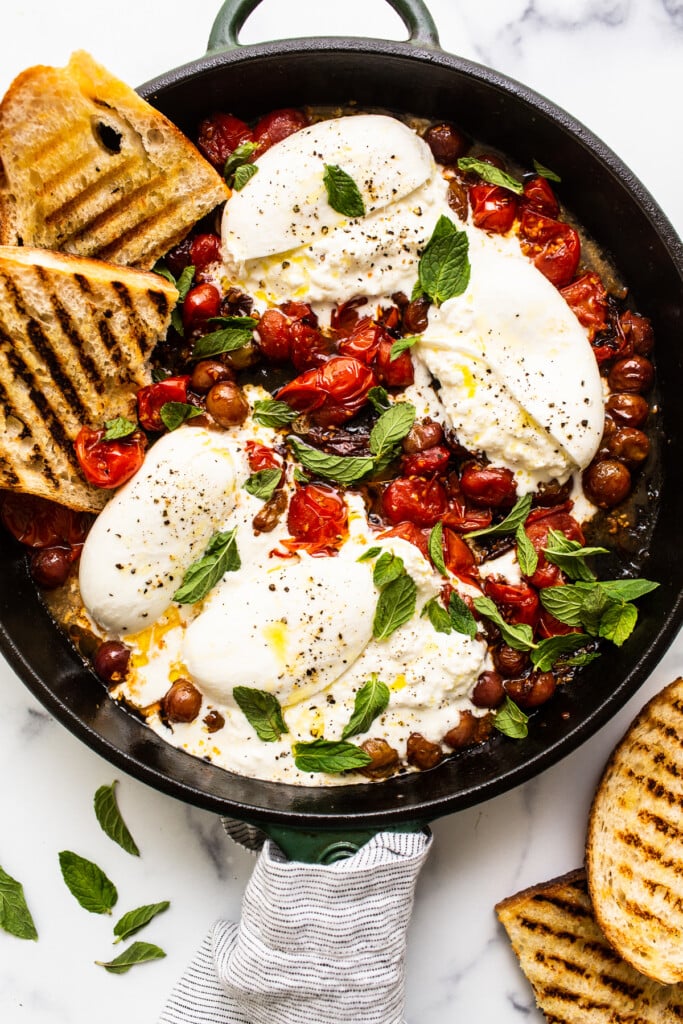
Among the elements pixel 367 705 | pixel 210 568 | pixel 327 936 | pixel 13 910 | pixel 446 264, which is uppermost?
pixel 446 264

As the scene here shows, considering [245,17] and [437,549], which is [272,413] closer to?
[437,549]

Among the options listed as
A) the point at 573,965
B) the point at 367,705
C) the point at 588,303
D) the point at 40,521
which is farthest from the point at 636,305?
the point at 573,965

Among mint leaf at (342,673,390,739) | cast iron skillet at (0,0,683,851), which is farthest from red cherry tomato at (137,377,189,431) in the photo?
mint leaf at (342,673,390,739)

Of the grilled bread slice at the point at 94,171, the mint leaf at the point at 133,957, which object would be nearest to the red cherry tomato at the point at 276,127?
the grilled bread slice at the point at 94,171

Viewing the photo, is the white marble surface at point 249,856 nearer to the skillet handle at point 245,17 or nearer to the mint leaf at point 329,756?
the skillet handle at point 245,17

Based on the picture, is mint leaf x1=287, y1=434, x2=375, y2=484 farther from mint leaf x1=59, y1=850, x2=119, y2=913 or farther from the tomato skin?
mint leaf x1=59, y1=850, x2=119, y2=913
